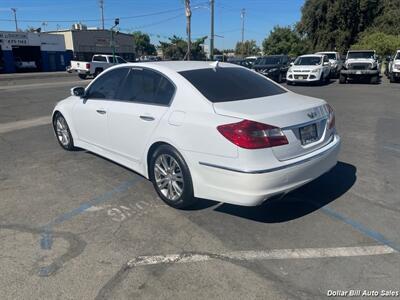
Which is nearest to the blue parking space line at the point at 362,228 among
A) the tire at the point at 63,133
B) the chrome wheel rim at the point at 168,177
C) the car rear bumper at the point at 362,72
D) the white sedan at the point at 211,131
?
the white sedan at the point at 211,131

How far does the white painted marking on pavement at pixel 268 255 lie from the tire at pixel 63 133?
3671 millimetres

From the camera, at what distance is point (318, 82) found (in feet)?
68.3

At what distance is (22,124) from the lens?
30.6 ft

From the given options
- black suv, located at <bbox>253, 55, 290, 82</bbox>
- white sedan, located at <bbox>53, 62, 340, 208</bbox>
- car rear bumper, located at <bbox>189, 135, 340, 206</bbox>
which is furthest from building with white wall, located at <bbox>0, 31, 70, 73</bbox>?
car rear bumper, located at <bbox>189, 135, 340, 206</bbox>

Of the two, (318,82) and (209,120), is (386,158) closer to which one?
(209,120)

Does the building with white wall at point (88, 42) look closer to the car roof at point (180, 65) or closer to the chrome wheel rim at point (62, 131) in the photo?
the chrome wheel rim at point (62, 131)

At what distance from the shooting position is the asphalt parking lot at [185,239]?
2.79 m

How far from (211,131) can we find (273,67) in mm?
20211

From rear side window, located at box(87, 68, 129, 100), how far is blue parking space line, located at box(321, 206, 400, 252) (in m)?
3.08

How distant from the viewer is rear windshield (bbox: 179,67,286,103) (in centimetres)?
392

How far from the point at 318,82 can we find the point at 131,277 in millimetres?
20033

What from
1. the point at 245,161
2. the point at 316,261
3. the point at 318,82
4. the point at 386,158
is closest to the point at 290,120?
the point at 245,161

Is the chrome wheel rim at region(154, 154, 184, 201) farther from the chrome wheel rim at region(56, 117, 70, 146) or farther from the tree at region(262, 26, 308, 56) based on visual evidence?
the tree at region(262, 26, 308, 56)

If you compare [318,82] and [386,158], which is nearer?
[386,158]
